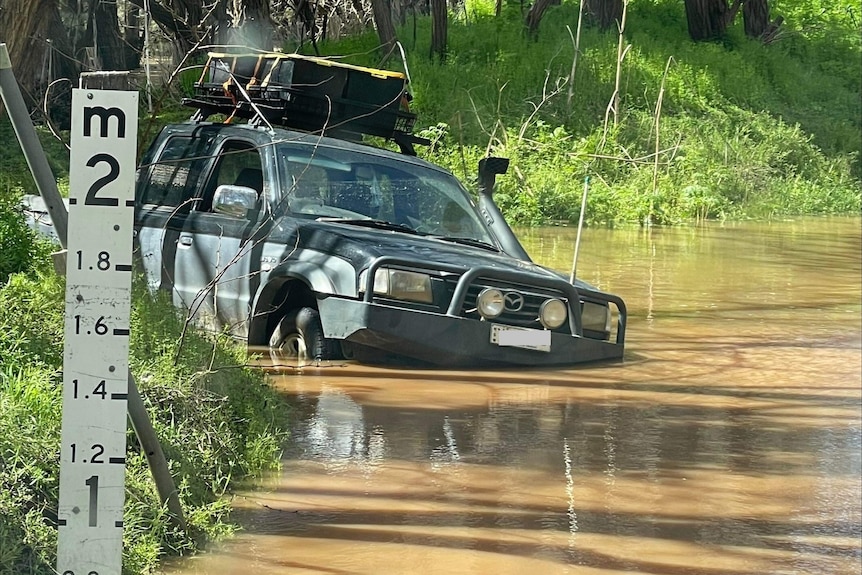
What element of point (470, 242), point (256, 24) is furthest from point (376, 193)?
point (256, 24)

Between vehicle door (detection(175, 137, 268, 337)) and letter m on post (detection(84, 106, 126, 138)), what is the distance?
505 cm

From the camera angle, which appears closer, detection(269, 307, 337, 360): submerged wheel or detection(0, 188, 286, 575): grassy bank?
detection(0, 188, 286, 575): grassy bank

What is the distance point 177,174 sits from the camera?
9750mm

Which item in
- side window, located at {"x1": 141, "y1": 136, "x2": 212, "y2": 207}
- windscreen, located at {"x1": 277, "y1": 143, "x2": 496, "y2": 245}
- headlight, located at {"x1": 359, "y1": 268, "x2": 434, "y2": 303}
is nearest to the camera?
headlight, located at {"x1": 359, "y1": 268, "x2": 434, "y2": 303}

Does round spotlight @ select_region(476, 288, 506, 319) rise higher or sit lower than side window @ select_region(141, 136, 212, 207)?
lower

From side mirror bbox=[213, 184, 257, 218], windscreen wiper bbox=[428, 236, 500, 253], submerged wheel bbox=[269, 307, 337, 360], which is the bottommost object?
submerged wheel bbox=[269, 307, 337, 360]

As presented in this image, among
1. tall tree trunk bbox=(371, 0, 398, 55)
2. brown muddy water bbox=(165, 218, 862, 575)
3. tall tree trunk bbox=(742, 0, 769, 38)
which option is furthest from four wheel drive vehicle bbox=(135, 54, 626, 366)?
tall tree trunk bbox=(742, 0, 769, 38)

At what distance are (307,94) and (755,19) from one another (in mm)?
27083

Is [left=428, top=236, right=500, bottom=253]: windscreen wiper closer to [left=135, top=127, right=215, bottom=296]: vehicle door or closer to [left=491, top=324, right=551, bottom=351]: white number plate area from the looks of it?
[left=491, top=324, right=551, bottom=351]: white number plate area

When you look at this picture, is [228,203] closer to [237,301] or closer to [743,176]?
[237,301]

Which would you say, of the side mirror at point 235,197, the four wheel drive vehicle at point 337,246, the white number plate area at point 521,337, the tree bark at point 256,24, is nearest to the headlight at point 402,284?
the four wheel drive vehicle at point 337,246

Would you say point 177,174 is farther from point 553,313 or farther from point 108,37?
point 108,37

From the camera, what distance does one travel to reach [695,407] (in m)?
8.25

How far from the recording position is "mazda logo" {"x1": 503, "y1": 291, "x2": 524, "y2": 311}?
873cm
